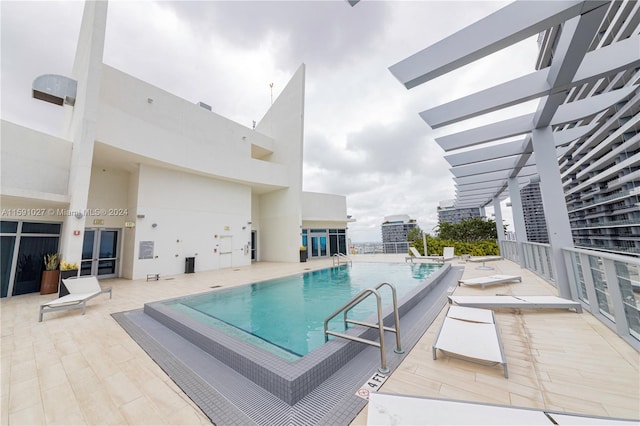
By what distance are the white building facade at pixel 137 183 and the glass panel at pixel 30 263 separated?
0.03 m

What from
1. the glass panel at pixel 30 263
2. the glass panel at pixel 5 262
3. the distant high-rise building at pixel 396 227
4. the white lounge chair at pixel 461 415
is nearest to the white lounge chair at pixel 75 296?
the glass panel at pixel 5 262

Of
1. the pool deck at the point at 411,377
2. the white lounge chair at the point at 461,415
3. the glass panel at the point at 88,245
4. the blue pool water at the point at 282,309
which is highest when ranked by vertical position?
the glass panel at the point at 88,245

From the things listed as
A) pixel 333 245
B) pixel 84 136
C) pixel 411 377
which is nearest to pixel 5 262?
pixel 84 136

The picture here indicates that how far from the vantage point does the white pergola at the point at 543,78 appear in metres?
2.62

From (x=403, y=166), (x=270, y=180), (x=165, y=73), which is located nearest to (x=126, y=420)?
(x=270, y=180)

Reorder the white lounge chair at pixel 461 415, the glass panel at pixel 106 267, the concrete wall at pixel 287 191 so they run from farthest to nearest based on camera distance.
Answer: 1. the concrete wall at pixel 287 191
2. the glass panel at pixel 106 267
3. the white lounge chair at pixel 461 415

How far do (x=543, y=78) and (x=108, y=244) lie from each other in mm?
13190

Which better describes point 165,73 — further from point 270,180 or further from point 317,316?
point 317,316

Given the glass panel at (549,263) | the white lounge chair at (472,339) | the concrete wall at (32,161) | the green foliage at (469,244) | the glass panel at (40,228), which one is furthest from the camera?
the green foliage at (469,244)

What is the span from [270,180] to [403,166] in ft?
30.5

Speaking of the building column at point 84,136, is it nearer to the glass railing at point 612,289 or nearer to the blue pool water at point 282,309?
the blue pool water at point 282,309

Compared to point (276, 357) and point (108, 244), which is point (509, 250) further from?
point (108, 244)

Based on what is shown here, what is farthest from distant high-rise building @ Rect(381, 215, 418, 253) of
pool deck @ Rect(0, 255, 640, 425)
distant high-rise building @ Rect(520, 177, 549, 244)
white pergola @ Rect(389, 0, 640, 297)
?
pool deck @ Rect(0, 255, 640, 425)

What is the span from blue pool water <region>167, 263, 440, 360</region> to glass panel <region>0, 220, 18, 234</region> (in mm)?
5249
